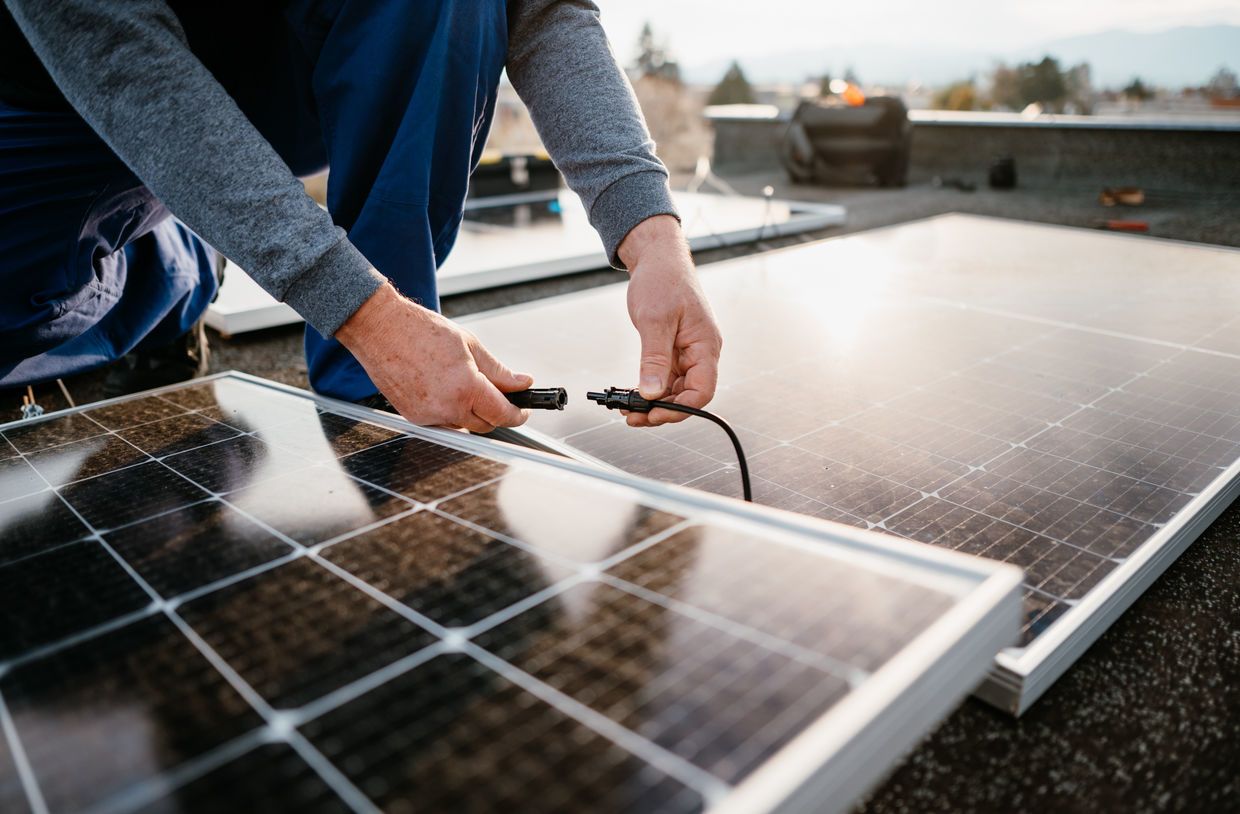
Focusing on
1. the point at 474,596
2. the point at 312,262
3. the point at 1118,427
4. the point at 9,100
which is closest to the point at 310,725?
the point at 474,596

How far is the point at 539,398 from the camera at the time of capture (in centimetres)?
112

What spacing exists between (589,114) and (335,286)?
1.84ft

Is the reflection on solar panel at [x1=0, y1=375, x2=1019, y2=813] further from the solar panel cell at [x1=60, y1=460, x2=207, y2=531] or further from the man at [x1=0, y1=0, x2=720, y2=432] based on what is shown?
the man at [x1=0, y1=0, x2=720, y2=432]

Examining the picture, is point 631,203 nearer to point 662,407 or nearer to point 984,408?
point 662,407

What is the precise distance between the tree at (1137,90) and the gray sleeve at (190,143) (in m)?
7.90

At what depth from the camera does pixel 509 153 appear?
5238 mm

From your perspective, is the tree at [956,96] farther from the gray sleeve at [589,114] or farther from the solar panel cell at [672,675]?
the solar panel cell at [672,675]

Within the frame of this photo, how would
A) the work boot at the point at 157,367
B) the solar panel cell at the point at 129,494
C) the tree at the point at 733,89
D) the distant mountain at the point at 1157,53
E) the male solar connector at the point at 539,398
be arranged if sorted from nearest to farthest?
the solar panel cell at the point at 129,494 → the male solar connector at the point at 539,398 → the work boot at the point at 157,367 → the distant mountain at the point at 1157,53 → the tree at the point at 733,89

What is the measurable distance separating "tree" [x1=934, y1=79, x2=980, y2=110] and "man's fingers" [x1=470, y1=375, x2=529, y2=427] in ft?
31.4

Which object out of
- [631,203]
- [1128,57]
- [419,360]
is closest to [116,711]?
[419,360]

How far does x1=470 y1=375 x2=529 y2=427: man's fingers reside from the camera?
3.37 ft

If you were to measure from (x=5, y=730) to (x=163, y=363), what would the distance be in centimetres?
161

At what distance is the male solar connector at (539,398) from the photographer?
3.65 feet

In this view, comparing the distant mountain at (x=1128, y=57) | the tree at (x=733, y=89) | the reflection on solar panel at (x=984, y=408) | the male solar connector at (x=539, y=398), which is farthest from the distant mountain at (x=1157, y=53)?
the tree at (x=733, y=89)
